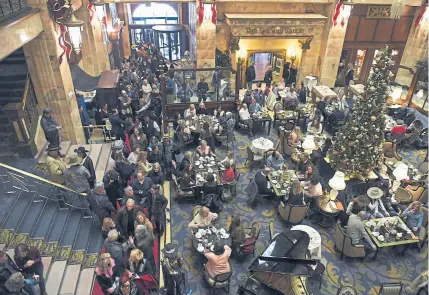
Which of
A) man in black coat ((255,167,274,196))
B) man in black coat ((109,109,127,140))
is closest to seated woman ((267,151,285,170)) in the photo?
man in black coat ((255,167,274,196))

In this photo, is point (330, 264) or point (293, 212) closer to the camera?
point (330, 264)

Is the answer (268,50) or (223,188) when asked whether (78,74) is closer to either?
(223,188)

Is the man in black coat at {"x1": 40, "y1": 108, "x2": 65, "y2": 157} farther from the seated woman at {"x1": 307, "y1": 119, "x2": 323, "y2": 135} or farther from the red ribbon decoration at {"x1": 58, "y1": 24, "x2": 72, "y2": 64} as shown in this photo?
the seated woman at {"x1": 307, "y1": 119, "x2": 323, "y2": 135}

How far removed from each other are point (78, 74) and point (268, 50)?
8978mm

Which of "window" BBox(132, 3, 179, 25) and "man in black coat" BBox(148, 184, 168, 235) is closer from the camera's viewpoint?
"man in black coat" BBox(148, 184, 168, 235)

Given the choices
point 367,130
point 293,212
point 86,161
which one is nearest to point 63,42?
point 86,161

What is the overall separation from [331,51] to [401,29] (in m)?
3.97

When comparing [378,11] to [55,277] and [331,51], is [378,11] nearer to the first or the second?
[331,51]

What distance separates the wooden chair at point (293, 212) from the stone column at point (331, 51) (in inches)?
390

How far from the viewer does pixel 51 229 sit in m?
7.20

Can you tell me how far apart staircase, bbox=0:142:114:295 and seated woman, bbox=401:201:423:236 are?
6.87 meters

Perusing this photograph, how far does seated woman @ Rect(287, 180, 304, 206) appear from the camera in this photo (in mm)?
8086

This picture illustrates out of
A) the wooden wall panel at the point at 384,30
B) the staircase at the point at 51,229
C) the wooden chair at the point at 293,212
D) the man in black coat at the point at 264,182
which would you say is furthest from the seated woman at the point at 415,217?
the wooden wall panel at the point at 384,30

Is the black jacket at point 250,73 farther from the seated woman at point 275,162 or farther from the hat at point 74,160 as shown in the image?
the hat at point 74,160
